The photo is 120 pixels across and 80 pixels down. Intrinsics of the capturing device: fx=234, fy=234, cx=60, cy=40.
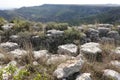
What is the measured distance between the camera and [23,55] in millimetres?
6605

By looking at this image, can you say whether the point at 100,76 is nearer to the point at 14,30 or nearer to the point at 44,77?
the point at 44,77

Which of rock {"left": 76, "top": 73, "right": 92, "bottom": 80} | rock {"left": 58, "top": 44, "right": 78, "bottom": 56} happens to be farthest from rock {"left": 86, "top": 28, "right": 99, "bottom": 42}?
rock {"left": 76, "top": 73, "right": 92, "bottom": 80}

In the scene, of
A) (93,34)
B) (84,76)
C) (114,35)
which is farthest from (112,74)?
(114,35)

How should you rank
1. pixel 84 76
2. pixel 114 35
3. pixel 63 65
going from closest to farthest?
pixel 84 76
pixel 63 65
pixel 114 35

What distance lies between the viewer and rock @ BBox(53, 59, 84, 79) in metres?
5.51

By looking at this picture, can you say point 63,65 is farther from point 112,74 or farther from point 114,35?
point 114,35

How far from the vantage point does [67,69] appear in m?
5.59

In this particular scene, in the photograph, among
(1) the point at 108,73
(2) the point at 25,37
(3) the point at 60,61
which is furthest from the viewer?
(2) the point at 25,37

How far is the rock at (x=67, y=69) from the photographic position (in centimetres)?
551

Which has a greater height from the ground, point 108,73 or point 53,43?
point 108,73

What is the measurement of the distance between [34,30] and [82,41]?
256 cm

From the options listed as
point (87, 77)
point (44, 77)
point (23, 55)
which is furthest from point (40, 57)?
point (87, 77)

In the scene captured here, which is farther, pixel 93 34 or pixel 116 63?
pixel 93 34

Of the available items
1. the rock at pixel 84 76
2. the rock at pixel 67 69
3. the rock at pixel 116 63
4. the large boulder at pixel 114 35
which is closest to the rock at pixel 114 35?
the large boulder at pixel 114 35
